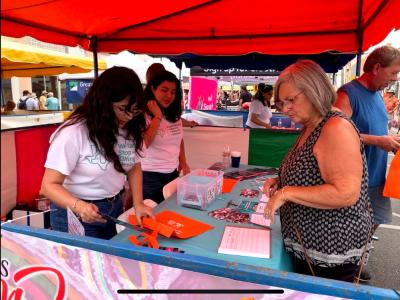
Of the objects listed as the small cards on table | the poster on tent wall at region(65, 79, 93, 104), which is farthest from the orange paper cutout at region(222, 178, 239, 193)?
the poster on tent wall at region(65, 79, 93, 104)

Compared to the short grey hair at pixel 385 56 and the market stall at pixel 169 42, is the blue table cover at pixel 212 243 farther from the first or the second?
the short grey hair at pixel 385 56

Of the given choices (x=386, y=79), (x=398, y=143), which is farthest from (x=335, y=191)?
(x=386, y=79)

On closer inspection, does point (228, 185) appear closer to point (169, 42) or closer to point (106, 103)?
point (106, 103)

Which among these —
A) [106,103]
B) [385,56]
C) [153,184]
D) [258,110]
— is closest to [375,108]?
[385,56]

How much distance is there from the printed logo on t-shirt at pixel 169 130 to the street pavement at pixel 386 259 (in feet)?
6.64

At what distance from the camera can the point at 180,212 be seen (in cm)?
189

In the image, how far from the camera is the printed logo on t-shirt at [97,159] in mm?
1489

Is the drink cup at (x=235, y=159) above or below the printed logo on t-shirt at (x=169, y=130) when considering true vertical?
below

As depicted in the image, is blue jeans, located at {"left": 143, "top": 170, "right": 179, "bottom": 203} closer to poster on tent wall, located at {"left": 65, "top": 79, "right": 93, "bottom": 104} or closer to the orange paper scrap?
the orange paper scrap

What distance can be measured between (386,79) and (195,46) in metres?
2.23

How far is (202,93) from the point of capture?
910 centimetres

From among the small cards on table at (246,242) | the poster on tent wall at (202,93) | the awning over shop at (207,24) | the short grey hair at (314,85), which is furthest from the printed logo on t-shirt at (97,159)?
the poster on tent wall at (202,93)

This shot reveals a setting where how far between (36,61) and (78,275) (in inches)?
234

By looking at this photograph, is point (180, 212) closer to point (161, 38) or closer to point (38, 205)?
point (38, 205)
